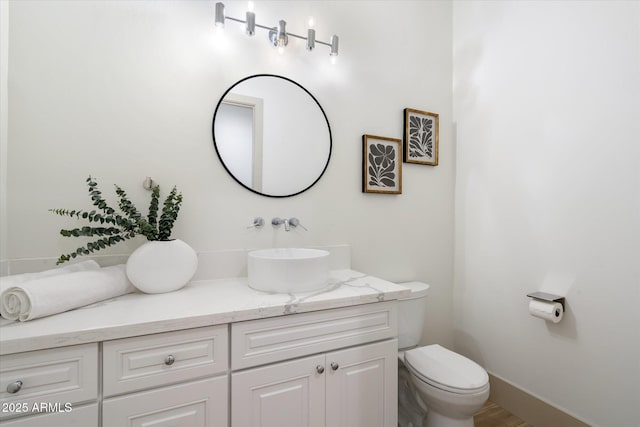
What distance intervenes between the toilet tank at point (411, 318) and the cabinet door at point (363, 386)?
0.38 m

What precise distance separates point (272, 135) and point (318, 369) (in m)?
1.14

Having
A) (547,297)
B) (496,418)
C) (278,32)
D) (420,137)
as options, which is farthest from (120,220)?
(496,418)

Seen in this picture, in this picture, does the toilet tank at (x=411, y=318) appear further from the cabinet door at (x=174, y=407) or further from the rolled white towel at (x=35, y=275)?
the rolled white towel at (x=35, y=275)

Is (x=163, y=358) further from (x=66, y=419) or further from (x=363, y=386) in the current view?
(x=363, y=386)

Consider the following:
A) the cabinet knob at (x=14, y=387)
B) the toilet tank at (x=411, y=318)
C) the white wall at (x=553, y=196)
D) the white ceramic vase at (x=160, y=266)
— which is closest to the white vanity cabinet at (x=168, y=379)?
the cabinet knob at (x=14, y=387)

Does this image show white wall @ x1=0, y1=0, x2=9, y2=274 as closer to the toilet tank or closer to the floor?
the toilet tank

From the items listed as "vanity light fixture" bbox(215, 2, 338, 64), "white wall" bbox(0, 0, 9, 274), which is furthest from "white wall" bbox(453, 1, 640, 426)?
"white wall" bbox(0, 0, 9, 274)

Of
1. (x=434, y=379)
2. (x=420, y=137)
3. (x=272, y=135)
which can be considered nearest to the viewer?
(x=434, y=379)

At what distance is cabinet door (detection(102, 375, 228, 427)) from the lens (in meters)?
0.87

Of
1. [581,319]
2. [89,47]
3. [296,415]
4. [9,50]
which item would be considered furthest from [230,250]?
[581,319]

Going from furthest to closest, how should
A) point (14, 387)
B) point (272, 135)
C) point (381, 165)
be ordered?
point (381, 165)
point (272, 135)
point (14, 387)

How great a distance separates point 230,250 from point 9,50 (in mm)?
1171

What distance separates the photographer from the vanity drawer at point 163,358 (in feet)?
2.85

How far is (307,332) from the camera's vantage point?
1.12 meters
